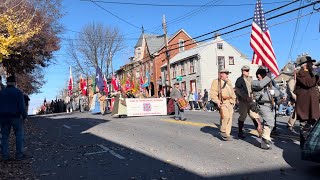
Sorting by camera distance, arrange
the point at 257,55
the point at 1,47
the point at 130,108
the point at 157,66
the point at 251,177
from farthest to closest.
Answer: the point at 157,66
the point at 130,108
the point at 1,47
the point at 257,55
the point at 251,177

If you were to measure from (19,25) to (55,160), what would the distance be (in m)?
8.98

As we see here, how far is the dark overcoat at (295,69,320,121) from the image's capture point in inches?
331

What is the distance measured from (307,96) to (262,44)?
12.1ft

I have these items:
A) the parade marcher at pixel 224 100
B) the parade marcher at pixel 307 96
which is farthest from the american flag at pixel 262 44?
the parade marcher at pixel 307 96

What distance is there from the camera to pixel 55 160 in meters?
9.01

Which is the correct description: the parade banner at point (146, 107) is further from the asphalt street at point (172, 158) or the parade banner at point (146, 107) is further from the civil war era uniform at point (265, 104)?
the civil war era uniform at point (265, 104)

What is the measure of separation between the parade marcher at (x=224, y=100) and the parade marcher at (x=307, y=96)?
202 cm

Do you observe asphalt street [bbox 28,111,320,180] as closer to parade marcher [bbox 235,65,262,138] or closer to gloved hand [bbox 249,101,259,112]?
parade marcher [bbox 235,65,262,138]

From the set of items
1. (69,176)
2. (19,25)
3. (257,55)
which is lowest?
(69,176)

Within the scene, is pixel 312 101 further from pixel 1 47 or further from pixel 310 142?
pixel 1 47

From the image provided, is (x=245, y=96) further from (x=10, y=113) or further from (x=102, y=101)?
(x=102, y=101)

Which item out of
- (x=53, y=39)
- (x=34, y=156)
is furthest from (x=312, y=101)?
(x=53, y=39)

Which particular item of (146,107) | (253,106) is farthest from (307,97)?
(146,107)

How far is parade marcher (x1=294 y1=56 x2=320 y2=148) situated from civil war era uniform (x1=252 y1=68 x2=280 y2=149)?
2.16 feet
